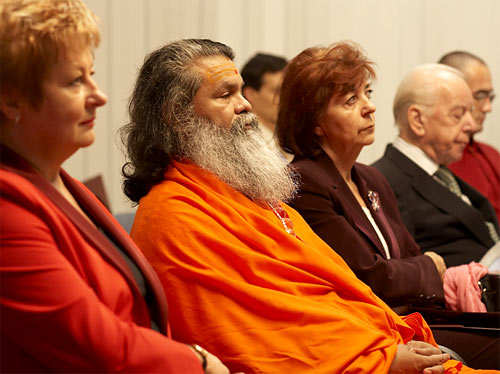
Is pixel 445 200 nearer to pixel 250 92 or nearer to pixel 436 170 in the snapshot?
pixel 436 170

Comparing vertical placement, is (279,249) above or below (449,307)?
above

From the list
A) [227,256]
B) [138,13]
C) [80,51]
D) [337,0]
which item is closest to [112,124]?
[138,13]

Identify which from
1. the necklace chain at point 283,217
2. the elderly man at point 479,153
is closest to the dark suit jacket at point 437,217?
the elderly man at point 479,153

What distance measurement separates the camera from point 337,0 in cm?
695

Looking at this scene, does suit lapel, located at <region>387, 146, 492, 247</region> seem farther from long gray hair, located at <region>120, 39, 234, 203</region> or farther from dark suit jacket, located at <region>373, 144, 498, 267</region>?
long gray hair, located at <region>120, 39, 234, 203</region>

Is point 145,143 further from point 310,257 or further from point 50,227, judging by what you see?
point 50,227

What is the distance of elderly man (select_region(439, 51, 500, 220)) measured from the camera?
5500 millimetres

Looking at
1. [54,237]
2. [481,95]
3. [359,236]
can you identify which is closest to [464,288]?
[359,236]

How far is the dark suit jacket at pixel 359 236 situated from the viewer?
3.30m

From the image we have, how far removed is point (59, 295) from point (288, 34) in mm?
5256

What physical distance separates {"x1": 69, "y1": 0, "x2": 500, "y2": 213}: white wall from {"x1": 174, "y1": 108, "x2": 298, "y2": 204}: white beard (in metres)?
2.86

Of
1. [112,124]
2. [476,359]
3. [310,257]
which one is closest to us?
[310,257]

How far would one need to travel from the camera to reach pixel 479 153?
5695mm

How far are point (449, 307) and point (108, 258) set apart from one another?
209 centimetres
